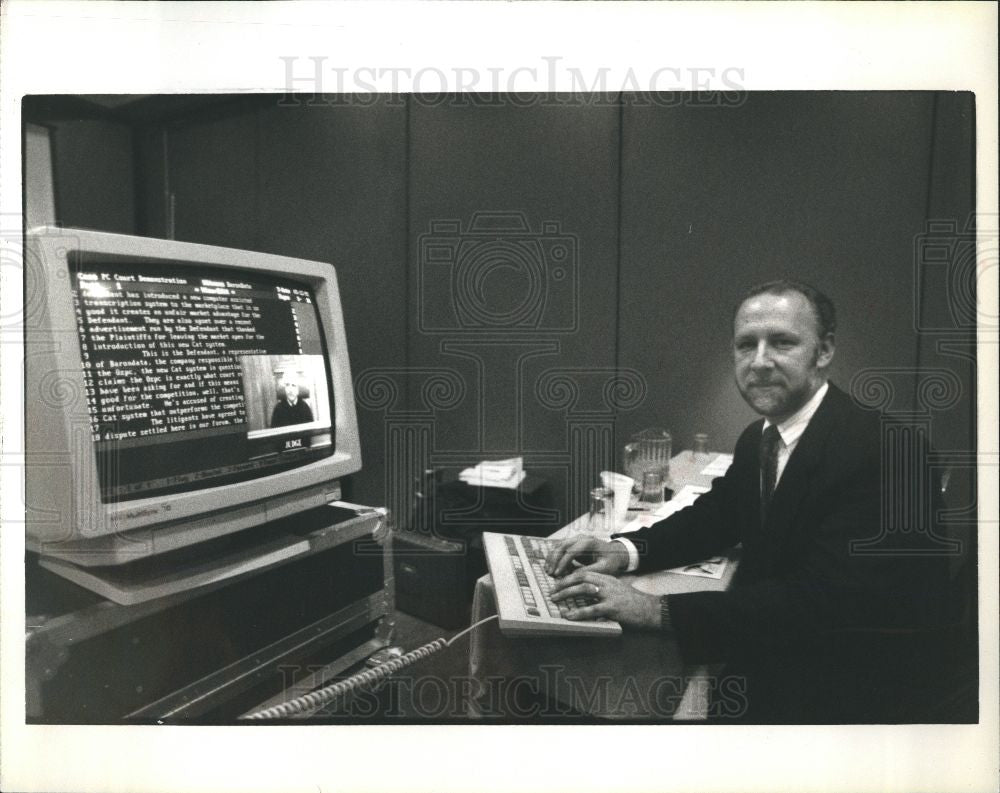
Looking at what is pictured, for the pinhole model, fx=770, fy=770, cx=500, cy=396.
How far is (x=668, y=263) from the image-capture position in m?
1.41

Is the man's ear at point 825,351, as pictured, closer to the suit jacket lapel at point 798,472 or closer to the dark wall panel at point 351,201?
the suit jacket lapel at point 798,472

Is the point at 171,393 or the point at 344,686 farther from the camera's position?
the point at 344,686

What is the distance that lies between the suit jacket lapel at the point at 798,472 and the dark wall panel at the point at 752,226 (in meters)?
0.08

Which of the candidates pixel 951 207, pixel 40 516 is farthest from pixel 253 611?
pixel 951 207

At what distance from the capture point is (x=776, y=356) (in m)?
1.40

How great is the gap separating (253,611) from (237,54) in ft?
3.40

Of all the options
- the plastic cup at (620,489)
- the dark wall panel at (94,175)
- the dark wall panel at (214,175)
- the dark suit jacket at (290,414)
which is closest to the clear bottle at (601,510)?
the plastic cup at (620,489)

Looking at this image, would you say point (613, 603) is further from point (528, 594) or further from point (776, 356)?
point (776, 356)

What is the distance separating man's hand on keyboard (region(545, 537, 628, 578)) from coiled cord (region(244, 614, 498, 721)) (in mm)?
253

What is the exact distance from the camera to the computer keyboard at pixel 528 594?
1385 millimetres

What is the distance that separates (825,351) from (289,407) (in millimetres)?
981

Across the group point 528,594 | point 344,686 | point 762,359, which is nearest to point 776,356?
point 762,359

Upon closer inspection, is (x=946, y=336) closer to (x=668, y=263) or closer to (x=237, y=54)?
(x=668, y=263)

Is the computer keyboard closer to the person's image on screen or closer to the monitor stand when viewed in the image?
the monitor stand
